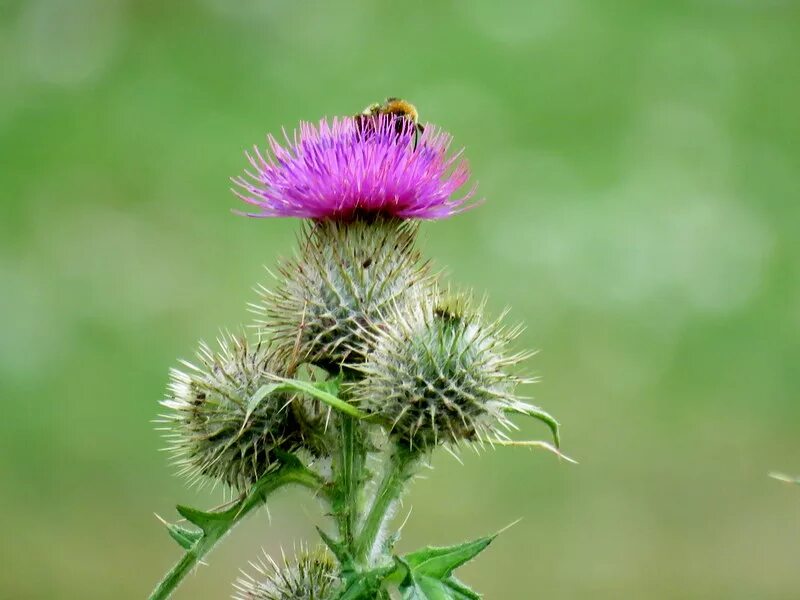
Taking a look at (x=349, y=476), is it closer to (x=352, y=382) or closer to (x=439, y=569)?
(x=352, y=382)

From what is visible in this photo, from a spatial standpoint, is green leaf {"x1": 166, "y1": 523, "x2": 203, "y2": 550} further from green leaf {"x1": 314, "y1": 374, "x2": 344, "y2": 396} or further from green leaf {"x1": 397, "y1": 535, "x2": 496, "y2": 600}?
green leaf {"x1": 397, "y1": 535, "x2": 496, "y2": 600}

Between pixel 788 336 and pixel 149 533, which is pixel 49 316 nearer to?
pixel 149 533

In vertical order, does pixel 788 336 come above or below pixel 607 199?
below

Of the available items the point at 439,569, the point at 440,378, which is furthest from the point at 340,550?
the point at 440,378

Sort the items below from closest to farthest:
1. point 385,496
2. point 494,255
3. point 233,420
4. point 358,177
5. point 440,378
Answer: point 385,496
point 440,378
point 233,420
point 358,177
point 494,255

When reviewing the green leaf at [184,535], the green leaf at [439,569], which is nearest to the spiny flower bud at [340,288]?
the green leaf at [184,535]

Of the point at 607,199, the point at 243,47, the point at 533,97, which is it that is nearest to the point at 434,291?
the point at 607,199
